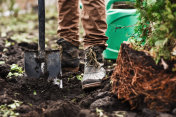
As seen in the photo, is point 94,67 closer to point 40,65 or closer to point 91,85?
point 91,85

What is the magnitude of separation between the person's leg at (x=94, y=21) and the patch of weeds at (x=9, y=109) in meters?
0.95

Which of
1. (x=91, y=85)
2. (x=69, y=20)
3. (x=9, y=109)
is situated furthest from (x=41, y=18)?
(x=9, y=109)

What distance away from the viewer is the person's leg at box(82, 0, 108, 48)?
2432mm

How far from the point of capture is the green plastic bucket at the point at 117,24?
322cm

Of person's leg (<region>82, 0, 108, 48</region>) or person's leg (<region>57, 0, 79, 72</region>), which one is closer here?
person's leg (<region>82, 0, 108, 48</region>)

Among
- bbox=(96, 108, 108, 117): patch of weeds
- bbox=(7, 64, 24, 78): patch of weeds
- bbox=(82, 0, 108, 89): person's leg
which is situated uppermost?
bbox=(82, 0, 108, 89): person's leg

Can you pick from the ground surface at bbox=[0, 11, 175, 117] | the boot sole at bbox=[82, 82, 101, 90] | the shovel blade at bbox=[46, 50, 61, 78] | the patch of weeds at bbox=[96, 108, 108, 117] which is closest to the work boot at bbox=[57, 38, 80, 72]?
the ground surface at bbox=[0, 11, 175, 117]

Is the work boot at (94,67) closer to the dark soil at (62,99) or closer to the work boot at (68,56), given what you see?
the dark soil at (62,99)

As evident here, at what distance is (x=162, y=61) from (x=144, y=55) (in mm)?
144

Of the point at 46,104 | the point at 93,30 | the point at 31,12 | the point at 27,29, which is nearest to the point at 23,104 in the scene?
the point at 46,104

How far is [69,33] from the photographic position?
118 inches

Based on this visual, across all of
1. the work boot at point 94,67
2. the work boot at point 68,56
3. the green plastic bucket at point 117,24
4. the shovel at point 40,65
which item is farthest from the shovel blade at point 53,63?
the green plastic bucket at point 117,24

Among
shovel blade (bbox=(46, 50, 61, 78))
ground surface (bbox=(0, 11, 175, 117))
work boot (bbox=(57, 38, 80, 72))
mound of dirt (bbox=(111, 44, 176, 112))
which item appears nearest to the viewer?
mound of dirt (bbox=(111, 44, 176, 112))

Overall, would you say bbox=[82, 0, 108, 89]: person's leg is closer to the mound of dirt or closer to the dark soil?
the dark soil
